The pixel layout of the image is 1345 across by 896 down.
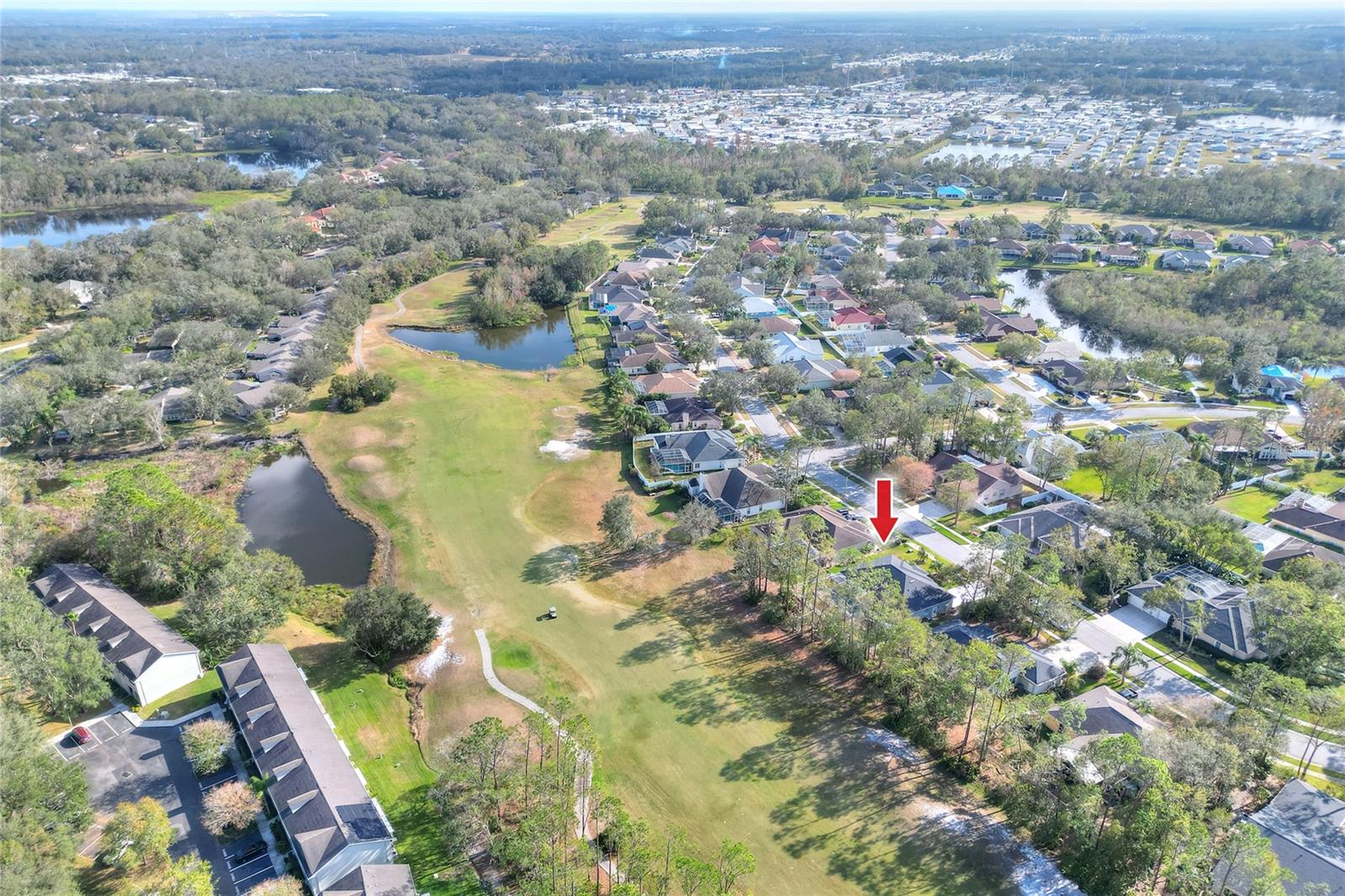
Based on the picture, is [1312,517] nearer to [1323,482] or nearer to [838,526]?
[1323,482]

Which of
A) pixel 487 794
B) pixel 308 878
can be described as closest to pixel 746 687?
pixel 487 794

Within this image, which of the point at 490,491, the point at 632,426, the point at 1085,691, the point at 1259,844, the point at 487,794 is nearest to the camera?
the point at 1259,844

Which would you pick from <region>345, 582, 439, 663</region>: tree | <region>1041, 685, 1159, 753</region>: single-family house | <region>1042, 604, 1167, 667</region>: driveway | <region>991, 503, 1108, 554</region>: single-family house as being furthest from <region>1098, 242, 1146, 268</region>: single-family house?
<region>345, 582, 439, 663</region>: tree

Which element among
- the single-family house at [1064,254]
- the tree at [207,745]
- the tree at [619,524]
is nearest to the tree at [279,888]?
the tree at [207,745]

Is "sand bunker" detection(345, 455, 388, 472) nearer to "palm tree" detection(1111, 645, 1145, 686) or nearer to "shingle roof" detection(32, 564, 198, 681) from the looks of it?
"shingle roof" detection(32, 564, 198, 681)

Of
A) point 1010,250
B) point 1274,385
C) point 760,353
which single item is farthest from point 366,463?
point 1010,250

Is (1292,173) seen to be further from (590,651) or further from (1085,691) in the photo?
(590,651)
